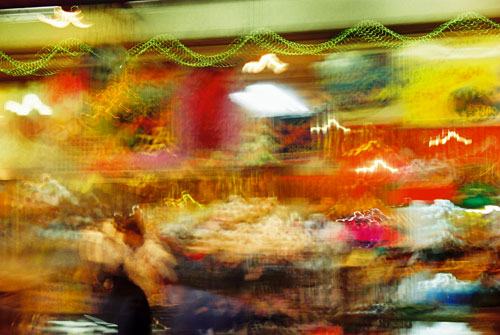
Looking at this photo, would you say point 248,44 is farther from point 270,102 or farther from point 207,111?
point 207,111

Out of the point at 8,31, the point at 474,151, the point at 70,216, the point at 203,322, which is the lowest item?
the point at 203,322

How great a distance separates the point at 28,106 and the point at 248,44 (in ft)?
7.02

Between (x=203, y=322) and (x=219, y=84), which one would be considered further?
(x=219, y=84)

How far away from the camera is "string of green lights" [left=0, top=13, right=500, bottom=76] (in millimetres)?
3533

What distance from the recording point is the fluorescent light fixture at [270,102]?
3826 millimetres

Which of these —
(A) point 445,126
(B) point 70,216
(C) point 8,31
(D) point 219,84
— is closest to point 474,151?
(A) point 445,126

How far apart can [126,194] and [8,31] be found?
5.79 ft

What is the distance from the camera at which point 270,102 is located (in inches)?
151

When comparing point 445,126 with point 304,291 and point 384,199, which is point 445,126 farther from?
point 304,291

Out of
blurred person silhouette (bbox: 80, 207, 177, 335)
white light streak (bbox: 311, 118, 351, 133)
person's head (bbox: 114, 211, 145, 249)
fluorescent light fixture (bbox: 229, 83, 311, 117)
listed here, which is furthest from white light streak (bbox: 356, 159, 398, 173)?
person's head (bbox: 114, 211, 145, 249)

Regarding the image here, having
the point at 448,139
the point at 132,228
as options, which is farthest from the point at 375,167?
the point at 132,228

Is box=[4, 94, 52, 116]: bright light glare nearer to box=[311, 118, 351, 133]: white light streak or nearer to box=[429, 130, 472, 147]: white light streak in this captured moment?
box=[311, 118, 351, 133]: white light streak

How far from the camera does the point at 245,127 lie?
3.90 m

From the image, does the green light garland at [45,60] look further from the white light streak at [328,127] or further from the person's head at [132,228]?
the white light streak at [328,127]
